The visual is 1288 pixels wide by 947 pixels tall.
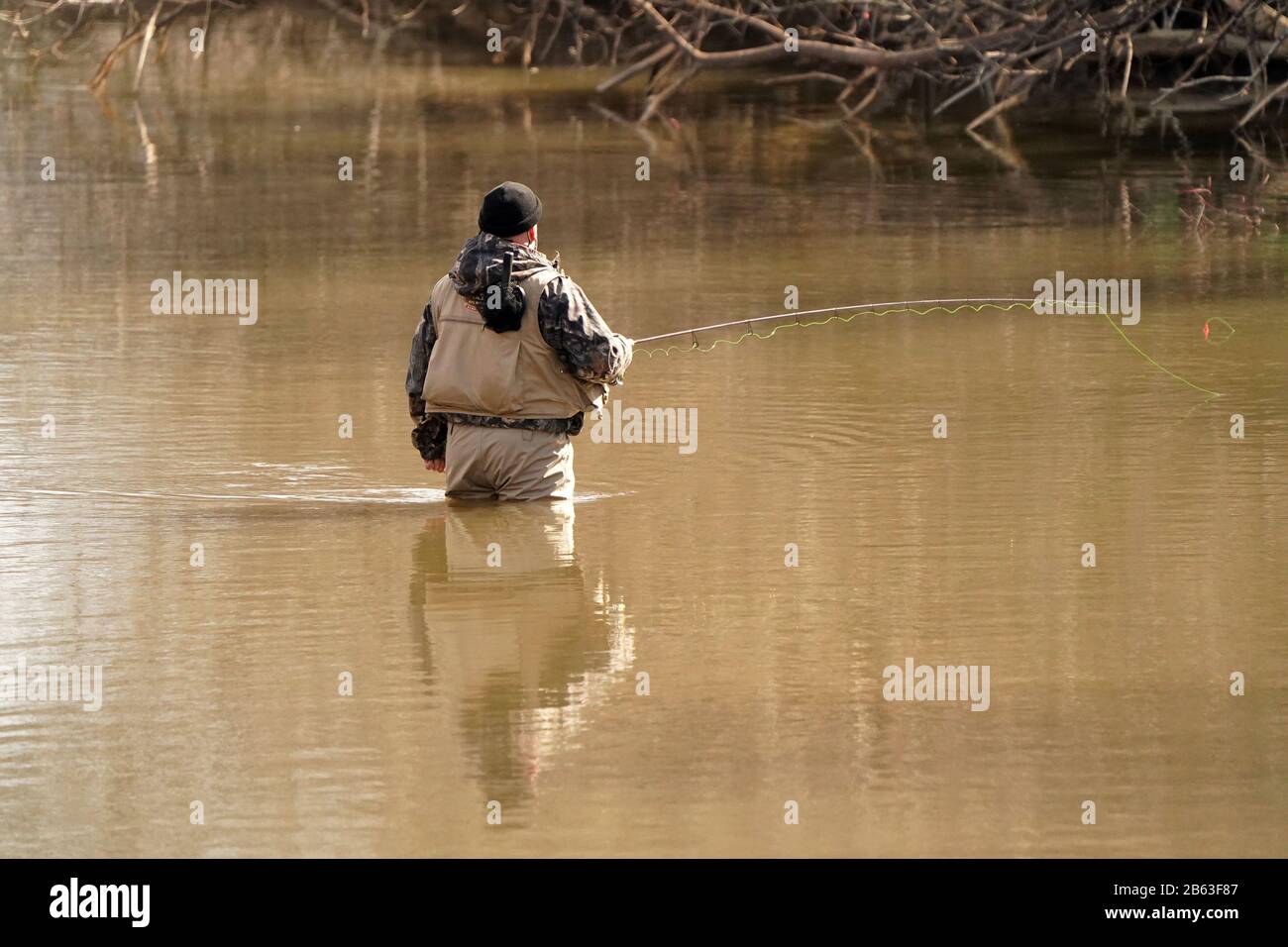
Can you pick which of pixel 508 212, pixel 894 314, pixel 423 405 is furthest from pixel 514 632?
pixel 894 314

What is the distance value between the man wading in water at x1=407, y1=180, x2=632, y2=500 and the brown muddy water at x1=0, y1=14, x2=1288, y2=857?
0.23 metres

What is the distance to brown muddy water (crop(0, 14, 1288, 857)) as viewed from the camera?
5.27m

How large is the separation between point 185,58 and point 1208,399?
778 inches

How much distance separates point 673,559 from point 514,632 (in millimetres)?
927

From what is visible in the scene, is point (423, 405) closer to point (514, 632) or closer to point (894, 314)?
point (514, 632)

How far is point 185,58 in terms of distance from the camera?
88.5 feet

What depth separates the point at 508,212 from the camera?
7.55 metres

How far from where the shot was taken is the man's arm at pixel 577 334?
24.5 feet

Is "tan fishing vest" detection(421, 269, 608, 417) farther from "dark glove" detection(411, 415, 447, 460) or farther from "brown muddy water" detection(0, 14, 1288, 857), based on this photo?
"brown muddy water" detection(0, 14, 1288, 857)

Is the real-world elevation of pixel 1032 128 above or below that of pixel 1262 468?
above

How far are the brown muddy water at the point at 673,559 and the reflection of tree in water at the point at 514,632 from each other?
2 centimetres

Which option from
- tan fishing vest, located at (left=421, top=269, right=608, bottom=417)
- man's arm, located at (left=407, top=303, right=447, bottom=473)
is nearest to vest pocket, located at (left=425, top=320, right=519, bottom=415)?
tan fishing vest, located at (left=421, top=269, right=608, bottom=417)
